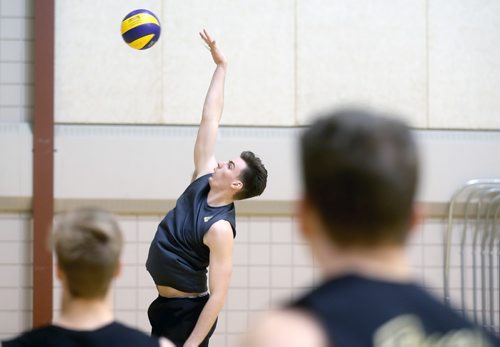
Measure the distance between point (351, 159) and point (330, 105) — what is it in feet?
19.9

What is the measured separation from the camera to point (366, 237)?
1.23m

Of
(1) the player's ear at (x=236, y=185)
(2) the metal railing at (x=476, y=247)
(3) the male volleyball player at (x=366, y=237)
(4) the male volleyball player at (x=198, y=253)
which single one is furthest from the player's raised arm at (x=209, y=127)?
(3) the male volleyball player at (x=366, y=237)

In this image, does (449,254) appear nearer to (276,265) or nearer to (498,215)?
(498,215)

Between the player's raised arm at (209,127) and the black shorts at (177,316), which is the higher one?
the player's raised arm at (209,127)

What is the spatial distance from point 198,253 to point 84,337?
8.64ft

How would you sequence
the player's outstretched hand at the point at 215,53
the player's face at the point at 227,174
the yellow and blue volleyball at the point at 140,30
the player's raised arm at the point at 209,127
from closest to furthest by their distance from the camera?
1. the player's face at the point at 227,174
2. the player's raised arm at the point at 209,127
3. the player's outstretched hand at the point at 215,53
4. the yellow and blue volleyball at the point at 140,30

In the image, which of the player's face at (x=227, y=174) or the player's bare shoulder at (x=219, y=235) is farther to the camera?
the player's face at (x=227, y=174)

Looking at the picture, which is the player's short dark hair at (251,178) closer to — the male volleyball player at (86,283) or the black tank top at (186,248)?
the black tank top at (186,248)

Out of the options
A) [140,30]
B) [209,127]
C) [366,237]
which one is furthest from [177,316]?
[366,237]

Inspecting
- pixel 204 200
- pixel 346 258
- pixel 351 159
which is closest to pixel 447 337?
pixel 346 258

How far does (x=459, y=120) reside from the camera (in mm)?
7336

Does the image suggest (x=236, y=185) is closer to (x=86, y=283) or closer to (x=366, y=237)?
(x=86, y=283)

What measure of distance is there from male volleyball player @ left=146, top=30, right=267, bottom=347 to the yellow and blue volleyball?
1.41m

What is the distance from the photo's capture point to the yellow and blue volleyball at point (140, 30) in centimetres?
576
